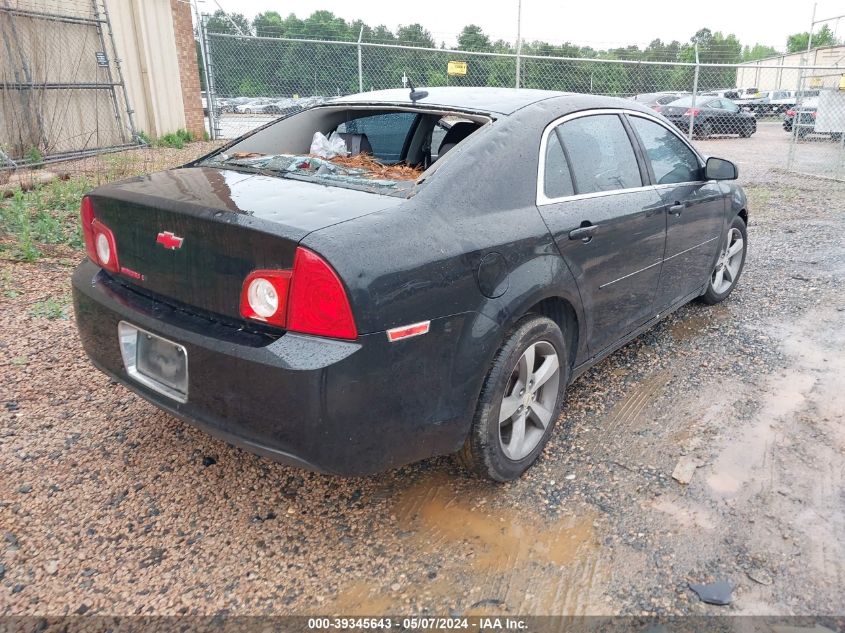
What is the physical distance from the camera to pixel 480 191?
255 cm

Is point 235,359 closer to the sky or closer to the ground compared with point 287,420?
closer to the sky

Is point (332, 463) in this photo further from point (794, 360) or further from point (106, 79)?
point (106, 79)

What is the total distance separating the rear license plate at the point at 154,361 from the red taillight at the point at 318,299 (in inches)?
20.8

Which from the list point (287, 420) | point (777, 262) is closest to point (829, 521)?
point (287, 420)

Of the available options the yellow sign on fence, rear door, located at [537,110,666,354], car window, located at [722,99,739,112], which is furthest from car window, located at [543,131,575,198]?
car window, located at [722,99,739,112]

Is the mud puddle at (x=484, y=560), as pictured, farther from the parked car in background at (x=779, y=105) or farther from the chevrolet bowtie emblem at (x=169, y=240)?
the parked car in background at (x=779, y=105)

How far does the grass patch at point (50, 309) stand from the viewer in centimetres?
436

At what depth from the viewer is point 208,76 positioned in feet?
37.0

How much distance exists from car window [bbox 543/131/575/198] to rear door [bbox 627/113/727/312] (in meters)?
0.91

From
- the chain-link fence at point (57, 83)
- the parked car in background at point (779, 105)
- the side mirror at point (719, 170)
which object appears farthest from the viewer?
the parked car in background at point (779, 105)

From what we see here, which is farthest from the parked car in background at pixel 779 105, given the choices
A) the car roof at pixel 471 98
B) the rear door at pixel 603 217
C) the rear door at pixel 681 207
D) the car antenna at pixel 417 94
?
the car antenna at pixel 417 94

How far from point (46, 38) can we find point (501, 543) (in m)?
10.3

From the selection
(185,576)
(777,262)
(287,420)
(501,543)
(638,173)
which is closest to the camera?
(287,420)

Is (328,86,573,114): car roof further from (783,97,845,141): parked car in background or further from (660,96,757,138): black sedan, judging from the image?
(660,96,757,138): black sedan
